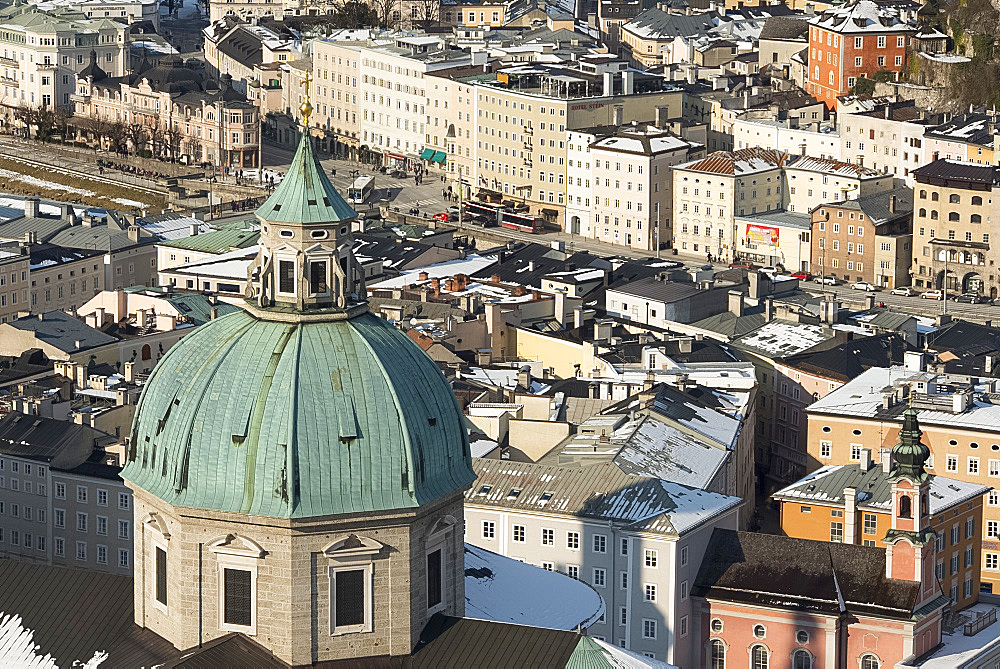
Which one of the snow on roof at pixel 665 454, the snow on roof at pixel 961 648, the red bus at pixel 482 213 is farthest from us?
the red bus at pixel 482 213

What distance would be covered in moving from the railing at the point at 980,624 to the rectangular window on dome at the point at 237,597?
3119 cm

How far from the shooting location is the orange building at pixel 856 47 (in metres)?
191

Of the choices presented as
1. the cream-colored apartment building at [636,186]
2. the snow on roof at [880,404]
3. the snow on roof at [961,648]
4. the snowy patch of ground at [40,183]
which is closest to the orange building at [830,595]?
the snow on roof at [961,648]

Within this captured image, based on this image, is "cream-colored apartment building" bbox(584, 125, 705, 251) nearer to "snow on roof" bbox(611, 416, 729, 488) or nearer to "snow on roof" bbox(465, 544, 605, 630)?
"snow on roof" bbox(611, 416, 729, 488)

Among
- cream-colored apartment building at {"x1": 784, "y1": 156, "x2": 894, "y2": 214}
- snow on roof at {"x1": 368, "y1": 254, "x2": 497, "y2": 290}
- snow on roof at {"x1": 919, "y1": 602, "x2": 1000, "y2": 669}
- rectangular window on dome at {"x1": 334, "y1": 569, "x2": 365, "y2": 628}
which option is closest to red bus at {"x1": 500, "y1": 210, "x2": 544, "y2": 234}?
cream-colored apartment building at {"x1": 784, "y1": 156, "x2": 894, "y2": 214}

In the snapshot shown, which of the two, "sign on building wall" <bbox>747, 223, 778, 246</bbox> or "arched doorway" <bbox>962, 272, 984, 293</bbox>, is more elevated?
"sign on building wall" <bbox>747, 223, 778, 246</bbox>

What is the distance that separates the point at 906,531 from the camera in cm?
8694

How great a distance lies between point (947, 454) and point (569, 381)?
1579 centimetres

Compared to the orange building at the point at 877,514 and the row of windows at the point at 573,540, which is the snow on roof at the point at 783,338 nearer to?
the orange building at the point at 877,514

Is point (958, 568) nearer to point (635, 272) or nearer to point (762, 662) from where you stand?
point (762, 662)

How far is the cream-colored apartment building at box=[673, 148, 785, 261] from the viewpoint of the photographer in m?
167

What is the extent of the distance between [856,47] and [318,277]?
12902 cm

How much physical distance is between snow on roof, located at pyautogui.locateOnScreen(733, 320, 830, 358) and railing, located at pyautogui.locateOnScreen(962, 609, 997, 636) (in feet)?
117

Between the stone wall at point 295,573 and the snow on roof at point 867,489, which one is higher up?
the stone wall at point 295,573
